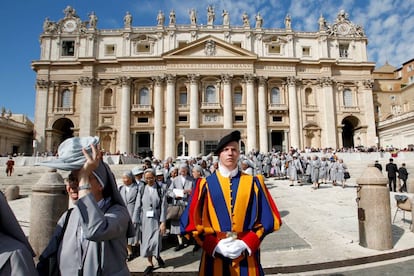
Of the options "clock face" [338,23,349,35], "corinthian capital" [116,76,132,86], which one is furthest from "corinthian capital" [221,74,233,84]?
"clock face" [338,23,349,35]

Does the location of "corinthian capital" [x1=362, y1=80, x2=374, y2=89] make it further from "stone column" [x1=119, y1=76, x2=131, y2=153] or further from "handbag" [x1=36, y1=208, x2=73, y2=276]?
"handbag" [x1=36, y1=208, x2=73, y2=276]

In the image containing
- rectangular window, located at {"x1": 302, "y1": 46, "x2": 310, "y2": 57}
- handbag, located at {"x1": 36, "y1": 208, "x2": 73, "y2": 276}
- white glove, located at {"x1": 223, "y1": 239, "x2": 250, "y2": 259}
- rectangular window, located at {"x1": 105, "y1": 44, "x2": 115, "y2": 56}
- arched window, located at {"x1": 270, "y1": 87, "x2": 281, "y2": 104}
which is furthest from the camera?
rectangular window, located at {"x1": 302, "y1": 46, "x2": 310, "y2": 57}

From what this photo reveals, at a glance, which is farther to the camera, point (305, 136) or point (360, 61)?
point (360, 61)

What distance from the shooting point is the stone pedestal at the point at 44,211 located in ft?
14.3

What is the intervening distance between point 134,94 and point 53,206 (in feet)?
107

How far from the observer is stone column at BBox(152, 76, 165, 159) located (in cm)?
3356

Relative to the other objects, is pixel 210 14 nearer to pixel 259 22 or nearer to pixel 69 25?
pixel 259 22

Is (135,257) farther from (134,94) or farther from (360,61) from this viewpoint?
(360,61)

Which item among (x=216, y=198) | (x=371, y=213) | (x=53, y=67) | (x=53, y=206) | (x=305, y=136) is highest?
(x=53, y=67)

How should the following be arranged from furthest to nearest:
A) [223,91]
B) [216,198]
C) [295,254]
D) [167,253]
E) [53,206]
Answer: [223,91]
[167,253]
[295,254]
[53,206]
[216,198]

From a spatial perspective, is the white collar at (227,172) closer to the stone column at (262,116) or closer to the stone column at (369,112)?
the stone column at (262,116)

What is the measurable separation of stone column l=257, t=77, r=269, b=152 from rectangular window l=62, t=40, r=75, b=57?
88.6 feet

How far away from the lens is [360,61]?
123ft

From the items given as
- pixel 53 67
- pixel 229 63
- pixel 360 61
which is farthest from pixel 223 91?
pixel 53 67
